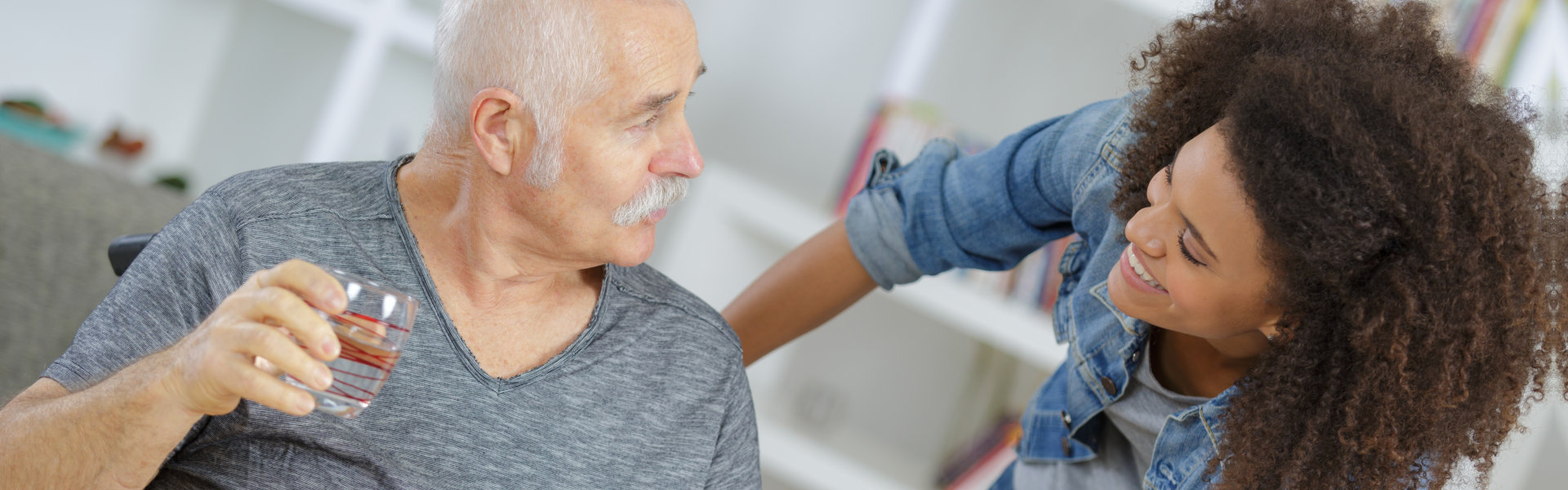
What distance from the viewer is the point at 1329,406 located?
1.12m

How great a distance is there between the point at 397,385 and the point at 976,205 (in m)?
0.78

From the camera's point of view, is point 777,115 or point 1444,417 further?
point 777,115

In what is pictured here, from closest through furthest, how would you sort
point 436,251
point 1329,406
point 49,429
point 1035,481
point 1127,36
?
point 49,429 → point 1329,406 → point 436,251 → point 1035,481 → point 1127,36

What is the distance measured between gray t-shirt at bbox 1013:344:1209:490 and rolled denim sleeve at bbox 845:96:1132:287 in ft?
0.79

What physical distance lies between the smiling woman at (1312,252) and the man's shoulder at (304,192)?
87cm

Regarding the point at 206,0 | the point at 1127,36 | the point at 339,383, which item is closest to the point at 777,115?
the point at 1127,36

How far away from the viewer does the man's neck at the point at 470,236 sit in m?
1.27

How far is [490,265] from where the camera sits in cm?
128

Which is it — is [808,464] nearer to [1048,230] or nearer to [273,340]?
[1048,230]

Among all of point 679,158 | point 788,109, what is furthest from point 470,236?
point 788,109

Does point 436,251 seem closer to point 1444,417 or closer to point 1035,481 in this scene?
point 1035,481

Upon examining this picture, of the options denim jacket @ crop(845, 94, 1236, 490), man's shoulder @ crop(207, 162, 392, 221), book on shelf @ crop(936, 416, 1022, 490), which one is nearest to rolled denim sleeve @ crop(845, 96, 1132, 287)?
denim jacket @ crop(845, 94, 1236, 490)

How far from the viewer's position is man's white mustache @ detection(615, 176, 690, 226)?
49.2 inches

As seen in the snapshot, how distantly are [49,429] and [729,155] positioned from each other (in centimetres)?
209
